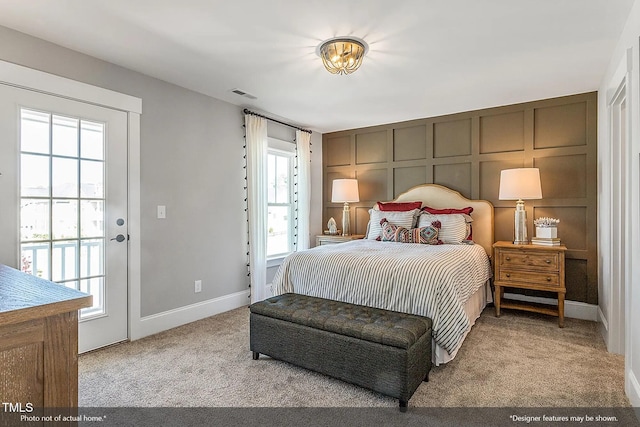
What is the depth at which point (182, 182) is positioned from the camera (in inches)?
133

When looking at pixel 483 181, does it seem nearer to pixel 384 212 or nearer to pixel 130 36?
pixel 384 212

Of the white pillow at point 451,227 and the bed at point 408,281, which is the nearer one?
the bed at point 408,281

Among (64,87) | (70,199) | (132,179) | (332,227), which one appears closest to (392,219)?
(332,227)

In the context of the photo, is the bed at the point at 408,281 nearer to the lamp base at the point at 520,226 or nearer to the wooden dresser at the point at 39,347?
the lamp base at the point at 520,226

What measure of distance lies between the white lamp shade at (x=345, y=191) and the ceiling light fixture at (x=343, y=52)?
2.33 metres

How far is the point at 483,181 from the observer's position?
4.12 metres

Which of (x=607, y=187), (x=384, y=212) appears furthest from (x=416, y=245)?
(x=607, y=187)

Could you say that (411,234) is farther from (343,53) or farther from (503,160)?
(343,53)

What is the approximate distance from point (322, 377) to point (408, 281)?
885 millimetres

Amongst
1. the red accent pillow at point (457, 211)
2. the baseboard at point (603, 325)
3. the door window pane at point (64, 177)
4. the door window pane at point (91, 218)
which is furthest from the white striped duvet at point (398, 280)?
the door window pane at point (64, 177)

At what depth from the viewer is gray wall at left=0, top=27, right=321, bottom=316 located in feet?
9.45

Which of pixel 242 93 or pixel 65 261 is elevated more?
pixel 242 93

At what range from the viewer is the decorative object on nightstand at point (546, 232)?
11.2 ft

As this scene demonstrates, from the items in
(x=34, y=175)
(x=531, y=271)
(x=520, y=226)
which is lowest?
(x=531, y=271)
